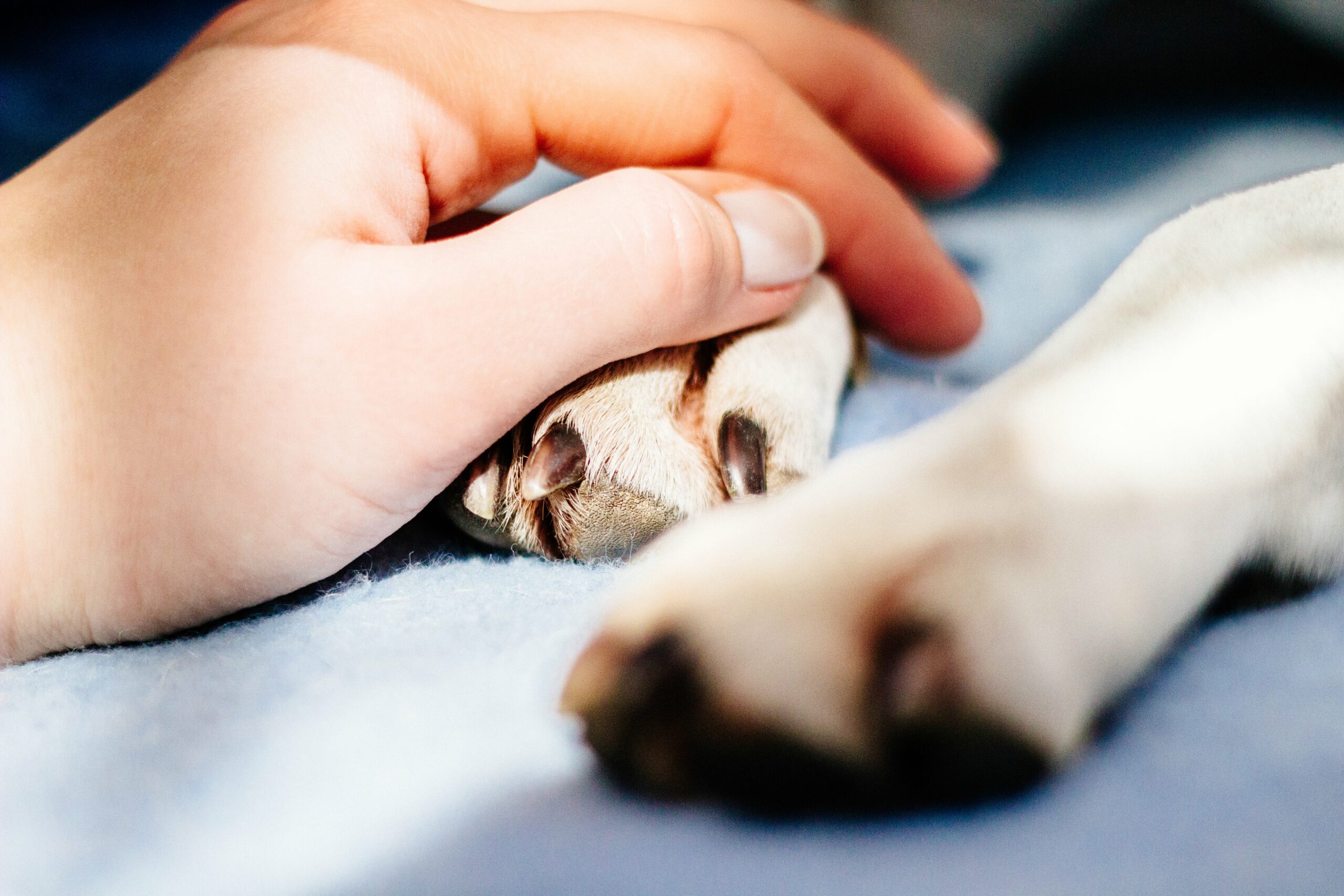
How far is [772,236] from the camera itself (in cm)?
70

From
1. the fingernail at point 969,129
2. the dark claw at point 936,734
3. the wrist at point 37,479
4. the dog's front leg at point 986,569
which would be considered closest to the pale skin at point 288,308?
the wrist at point 37,479

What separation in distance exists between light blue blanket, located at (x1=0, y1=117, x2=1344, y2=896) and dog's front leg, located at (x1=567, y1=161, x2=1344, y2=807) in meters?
0.03

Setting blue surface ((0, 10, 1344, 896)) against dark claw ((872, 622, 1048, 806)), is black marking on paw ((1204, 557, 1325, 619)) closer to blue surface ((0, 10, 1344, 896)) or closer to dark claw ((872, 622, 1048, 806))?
blue surface ((0, 10, 1344, 896))

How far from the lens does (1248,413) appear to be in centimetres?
41

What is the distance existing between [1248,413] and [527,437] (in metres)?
0.39

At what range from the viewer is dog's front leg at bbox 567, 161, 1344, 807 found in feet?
0.97

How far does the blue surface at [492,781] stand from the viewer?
31 cm

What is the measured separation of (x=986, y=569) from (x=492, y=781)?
0.20 m

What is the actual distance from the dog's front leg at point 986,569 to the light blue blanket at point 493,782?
25 millimetres

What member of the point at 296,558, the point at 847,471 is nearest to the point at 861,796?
the point at 847,471

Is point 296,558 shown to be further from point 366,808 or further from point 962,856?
point 962,856

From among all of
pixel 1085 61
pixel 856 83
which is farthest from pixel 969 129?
pixel 1085 61

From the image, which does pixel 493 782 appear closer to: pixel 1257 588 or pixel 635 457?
pixel 635 457

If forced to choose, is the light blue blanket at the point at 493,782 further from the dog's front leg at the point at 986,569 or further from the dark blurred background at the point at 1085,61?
the dark blurred background at the point at 1085,61
